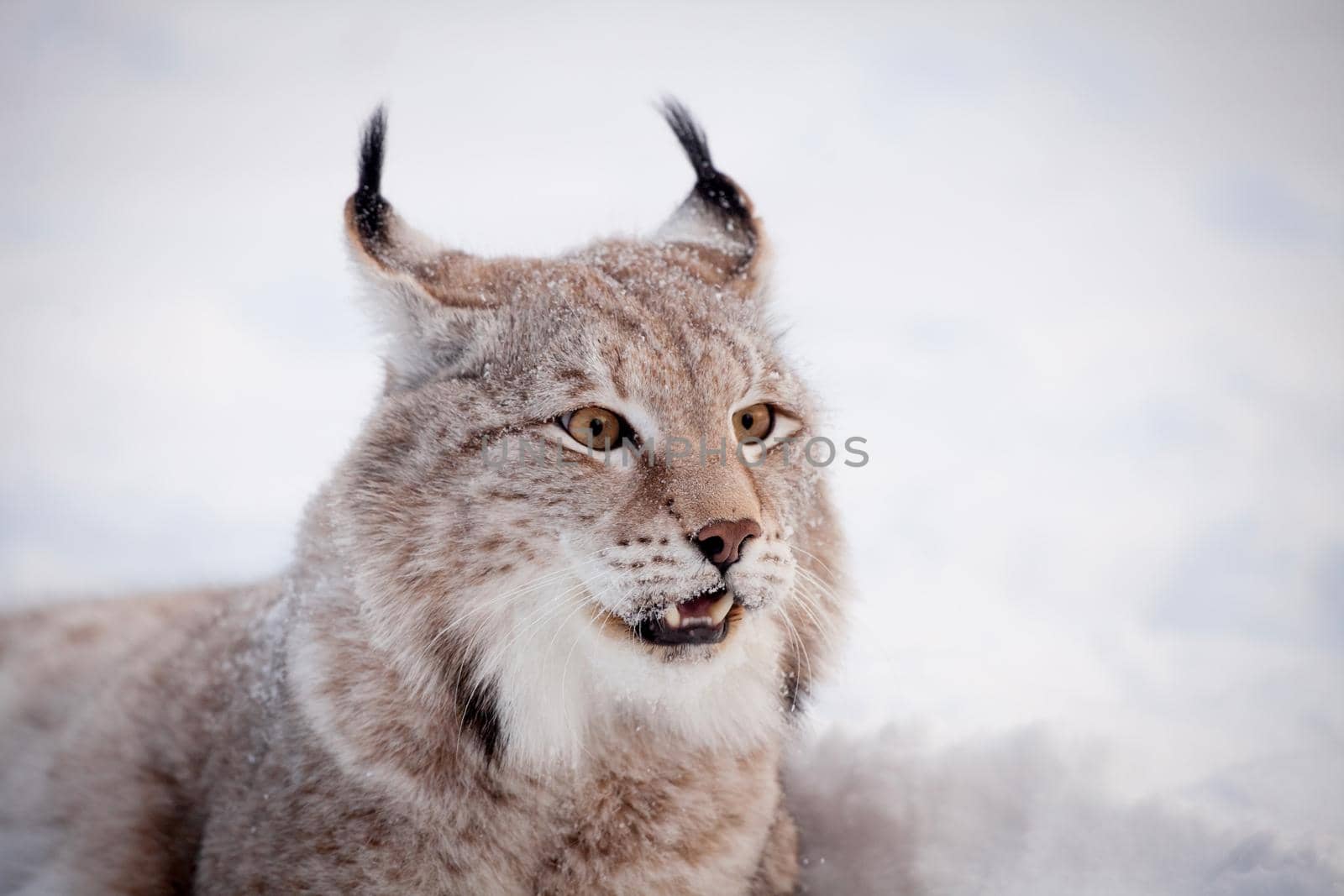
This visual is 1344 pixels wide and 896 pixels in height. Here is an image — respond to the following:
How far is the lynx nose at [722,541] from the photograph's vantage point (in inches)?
86.2

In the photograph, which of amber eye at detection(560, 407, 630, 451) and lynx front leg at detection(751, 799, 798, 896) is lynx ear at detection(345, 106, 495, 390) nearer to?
amber eye at detection(560, 407, 630, 451)

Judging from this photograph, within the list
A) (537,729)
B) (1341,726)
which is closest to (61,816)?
(537,729)

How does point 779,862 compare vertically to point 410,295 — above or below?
below

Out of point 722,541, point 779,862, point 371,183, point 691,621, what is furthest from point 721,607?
point 371,183

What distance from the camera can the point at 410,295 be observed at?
2607 millimetres

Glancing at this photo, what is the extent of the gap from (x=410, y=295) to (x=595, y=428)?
66 centimetres

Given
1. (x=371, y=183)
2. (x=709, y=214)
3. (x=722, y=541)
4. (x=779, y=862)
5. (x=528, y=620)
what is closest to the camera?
(x=722, y=541)

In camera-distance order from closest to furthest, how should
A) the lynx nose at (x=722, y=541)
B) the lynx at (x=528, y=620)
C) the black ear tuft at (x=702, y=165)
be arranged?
the lynx nose at (x=722, y=541) → the lynx at (x=528, y=620) → the black ear tuft at (x=702, y=165)

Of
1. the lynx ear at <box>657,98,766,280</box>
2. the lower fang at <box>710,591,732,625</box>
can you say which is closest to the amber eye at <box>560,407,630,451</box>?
the lower fang at <box>710,591,732,625</box>

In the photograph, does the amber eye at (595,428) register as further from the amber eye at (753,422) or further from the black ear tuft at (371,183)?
the black ear tuft at (371,183)

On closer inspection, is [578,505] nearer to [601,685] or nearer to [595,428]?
[595,428]

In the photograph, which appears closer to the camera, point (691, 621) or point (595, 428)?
point (691, 621)

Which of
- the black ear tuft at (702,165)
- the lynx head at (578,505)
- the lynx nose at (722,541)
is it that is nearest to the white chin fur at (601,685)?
the lynx head at (578,505)

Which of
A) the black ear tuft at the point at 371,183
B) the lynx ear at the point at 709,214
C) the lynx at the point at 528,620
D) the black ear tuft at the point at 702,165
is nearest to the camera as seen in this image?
the lynx at the point at 528,620
